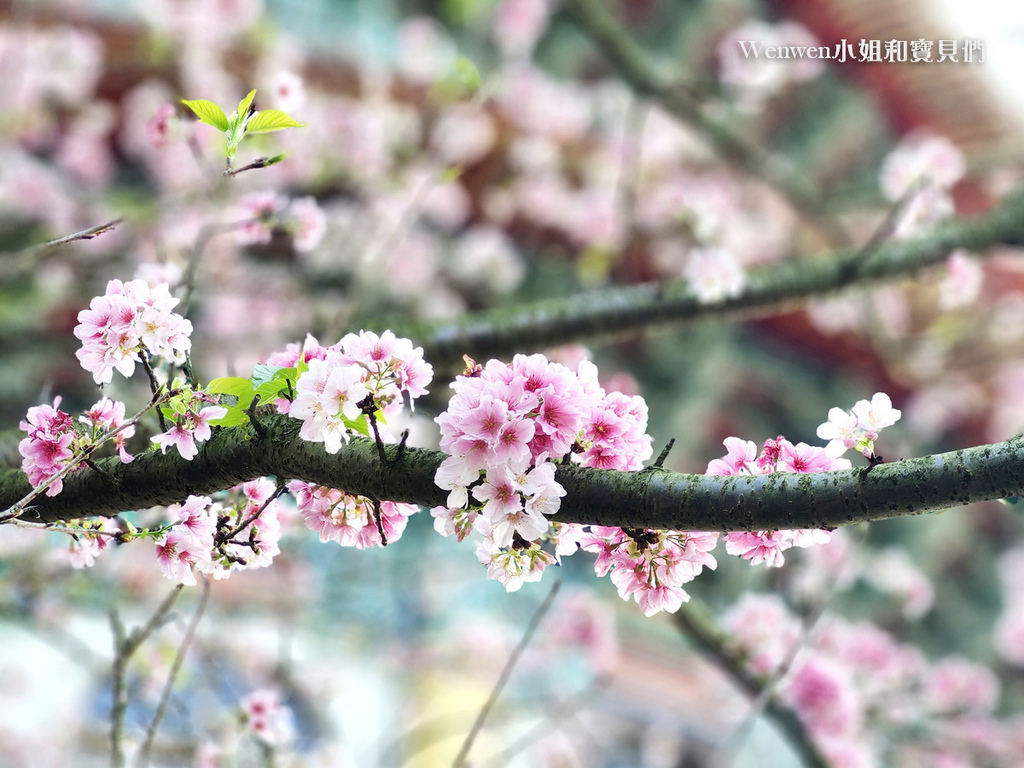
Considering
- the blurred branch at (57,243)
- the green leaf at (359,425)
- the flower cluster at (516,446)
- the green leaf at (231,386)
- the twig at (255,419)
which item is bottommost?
the flower cluster at (516,446)

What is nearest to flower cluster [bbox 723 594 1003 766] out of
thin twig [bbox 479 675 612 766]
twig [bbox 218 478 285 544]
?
thin twig [bbox 479 675 612 766]

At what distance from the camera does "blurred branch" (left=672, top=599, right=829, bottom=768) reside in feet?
6.06

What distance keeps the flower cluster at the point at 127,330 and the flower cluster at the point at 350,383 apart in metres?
0.14

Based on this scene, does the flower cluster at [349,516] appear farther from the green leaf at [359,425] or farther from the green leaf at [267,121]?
the green leaf at [267,121]

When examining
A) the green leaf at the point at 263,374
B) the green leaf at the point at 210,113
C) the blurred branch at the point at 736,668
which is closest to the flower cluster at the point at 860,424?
the green leaf at the point at 263,374

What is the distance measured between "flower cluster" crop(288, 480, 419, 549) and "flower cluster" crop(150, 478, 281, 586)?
5 cm

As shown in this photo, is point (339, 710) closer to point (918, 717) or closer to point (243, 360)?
point (243, 360)

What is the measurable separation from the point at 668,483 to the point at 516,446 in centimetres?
17

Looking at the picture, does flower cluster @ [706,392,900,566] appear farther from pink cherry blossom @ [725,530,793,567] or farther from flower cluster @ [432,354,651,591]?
flower cluster @ [432,354,651,591]

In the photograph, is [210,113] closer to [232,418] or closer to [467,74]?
[232,418]

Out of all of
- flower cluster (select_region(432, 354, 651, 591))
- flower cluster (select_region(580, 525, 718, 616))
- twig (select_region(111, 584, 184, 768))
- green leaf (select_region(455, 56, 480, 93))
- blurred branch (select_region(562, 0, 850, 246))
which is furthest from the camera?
blurred branch (select_region(562, 0, 850, 246))

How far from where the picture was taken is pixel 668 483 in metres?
0.81

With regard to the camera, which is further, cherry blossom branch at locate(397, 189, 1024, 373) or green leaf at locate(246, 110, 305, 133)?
cherry blossom branch at locate(397, 189, 1024, 373)

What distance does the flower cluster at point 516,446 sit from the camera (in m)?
0.76
